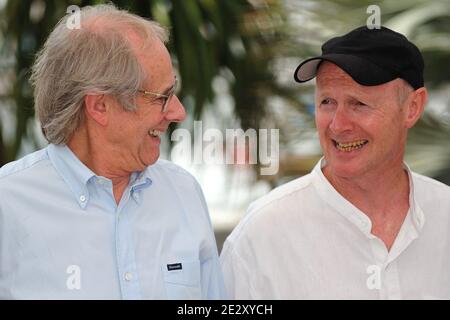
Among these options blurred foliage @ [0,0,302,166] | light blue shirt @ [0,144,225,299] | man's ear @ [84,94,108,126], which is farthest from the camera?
blurred foliage @ [0,0,302,166]

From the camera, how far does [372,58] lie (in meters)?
2.46

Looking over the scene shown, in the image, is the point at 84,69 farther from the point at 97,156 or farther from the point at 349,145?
the point at 349,145

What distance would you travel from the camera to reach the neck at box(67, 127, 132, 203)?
2.36 m

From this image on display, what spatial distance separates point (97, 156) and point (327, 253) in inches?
26.7

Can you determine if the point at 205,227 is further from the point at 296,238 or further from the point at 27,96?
the point at 27,96

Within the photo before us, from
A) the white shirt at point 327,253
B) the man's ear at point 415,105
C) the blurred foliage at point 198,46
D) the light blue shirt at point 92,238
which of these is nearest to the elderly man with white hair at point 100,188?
the light blue shirt at point 92,238

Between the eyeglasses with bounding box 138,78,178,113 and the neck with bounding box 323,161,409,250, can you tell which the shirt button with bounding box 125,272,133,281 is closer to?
the eyeglasses with bounding box 138,78,178,113

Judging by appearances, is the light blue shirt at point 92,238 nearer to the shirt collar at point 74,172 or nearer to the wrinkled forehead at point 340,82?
the shirt collar at point 74,172

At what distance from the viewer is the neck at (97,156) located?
2357 millimetres

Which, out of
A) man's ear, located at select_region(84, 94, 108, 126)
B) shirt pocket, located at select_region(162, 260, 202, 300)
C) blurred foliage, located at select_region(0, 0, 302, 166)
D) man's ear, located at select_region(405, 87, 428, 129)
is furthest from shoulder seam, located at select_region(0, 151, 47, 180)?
blurred foliage, located at select_region(0, 0, 302, 166)
